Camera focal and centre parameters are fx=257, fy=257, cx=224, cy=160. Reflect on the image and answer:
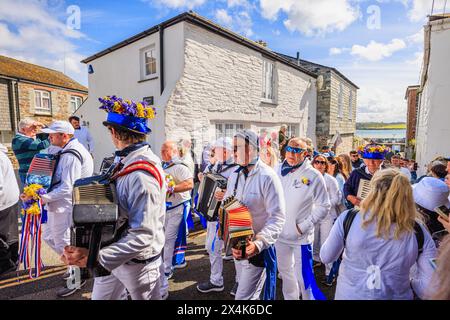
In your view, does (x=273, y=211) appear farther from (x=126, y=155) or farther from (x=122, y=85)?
(x=122, y=85)

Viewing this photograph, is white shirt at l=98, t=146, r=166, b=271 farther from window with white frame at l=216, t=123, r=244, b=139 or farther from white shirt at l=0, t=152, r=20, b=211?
window with white frame at l=216, t=123, r=244, b=139

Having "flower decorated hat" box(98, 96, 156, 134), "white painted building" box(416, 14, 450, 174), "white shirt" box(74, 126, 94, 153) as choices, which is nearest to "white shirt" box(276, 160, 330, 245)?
"flower decorated hat" box(98, 96, 156, 134)

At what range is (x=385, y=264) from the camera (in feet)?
5.78

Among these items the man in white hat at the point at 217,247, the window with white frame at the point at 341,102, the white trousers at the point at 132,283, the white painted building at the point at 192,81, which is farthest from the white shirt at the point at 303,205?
the window with white frame at the point at 341,102

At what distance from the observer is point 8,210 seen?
3600 millimetres

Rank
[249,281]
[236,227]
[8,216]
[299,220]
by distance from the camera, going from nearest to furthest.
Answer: [236,227] → [249,281] → [299,220] → [8,216]

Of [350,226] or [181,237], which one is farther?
[181,237]

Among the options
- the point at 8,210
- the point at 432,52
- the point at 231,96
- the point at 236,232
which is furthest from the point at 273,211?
the point at 432,52

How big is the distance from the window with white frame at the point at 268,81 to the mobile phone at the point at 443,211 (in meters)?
10.9

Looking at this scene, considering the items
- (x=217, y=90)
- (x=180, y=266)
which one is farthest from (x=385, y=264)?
(x=217, y=90)

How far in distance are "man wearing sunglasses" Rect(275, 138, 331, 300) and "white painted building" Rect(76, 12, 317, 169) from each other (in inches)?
235

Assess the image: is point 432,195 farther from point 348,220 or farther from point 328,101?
point 328,101

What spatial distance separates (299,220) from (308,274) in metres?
0.60

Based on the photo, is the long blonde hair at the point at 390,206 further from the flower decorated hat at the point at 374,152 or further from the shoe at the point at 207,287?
the shoe at the point at 207,287
